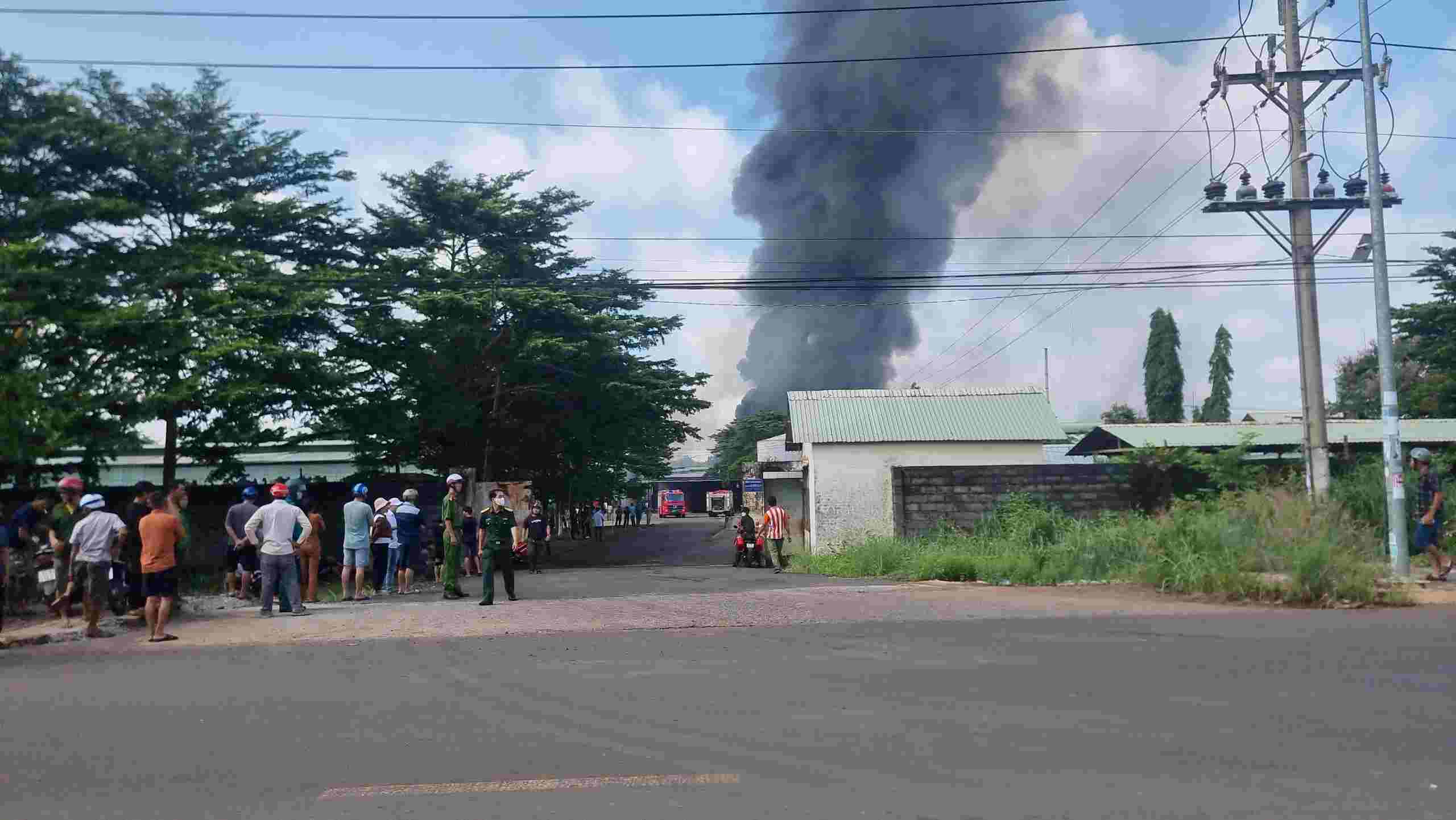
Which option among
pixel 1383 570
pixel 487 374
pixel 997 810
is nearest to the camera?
pixel 997 810

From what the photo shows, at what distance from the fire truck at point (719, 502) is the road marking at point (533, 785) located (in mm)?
60102

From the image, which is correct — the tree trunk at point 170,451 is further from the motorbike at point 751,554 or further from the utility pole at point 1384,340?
the utility pole at point 1384,340

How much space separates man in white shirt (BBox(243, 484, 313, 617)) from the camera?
13.0 m

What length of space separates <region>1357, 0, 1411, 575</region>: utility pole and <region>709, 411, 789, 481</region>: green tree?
39.2m

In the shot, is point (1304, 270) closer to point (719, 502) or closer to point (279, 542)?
point (279, 542)

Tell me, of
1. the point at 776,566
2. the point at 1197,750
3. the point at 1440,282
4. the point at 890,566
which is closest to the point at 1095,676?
the point at 1197,750

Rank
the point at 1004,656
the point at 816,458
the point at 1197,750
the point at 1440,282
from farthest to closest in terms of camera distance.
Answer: the point at 1440,282 < the point at 816,458 < the point at 1004,656 < the point at 1197,750

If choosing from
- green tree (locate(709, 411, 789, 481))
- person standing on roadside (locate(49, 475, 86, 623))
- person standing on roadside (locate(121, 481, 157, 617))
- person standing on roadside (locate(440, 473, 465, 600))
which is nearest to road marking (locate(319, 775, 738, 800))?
person standing on roadside (locate(121, 481, 157, 617))

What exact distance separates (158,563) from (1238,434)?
21349mm

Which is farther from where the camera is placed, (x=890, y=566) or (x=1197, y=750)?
(x=890, y=566)

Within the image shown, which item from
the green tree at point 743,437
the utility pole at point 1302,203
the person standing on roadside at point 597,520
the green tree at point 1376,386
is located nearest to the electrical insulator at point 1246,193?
the utility pole at point 1302,203

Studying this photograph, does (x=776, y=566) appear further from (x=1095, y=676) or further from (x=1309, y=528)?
(x=1095, y=676)

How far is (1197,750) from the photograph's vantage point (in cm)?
584

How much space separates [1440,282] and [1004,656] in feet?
105
